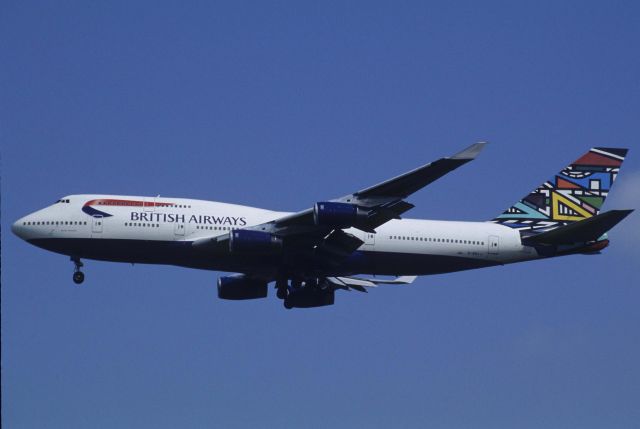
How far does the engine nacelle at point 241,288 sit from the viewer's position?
4816 centimetres

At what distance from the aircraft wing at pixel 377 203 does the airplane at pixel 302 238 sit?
5cm

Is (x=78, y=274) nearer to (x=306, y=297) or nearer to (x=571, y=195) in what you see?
(x=306, y=297)

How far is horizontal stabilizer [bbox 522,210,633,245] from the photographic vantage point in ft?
140

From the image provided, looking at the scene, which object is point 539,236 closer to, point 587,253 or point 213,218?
point 587,253

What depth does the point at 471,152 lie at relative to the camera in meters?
35.9

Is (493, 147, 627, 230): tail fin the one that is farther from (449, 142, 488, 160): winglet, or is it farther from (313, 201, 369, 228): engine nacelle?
(449, 142, 488, 160): winglet

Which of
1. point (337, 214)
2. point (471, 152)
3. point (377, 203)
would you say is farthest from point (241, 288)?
point (471, 152)

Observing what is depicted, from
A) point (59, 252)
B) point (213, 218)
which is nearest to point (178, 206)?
point (213, 218)

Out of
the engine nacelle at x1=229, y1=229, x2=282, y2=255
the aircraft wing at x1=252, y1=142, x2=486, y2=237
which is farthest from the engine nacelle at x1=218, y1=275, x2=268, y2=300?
the engine nacelle at x1=229, y1=229, x2=282, y2=255

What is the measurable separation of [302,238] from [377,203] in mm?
4192

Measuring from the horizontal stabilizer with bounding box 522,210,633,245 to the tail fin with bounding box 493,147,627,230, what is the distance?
1635mm

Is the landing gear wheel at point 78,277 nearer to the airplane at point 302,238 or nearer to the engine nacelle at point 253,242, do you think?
the airplane at point 302,238

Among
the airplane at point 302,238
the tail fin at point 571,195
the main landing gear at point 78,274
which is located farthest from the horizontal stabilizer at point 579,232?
the main landing gear at point 78,274

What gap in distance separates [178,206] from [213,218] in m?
1.52
